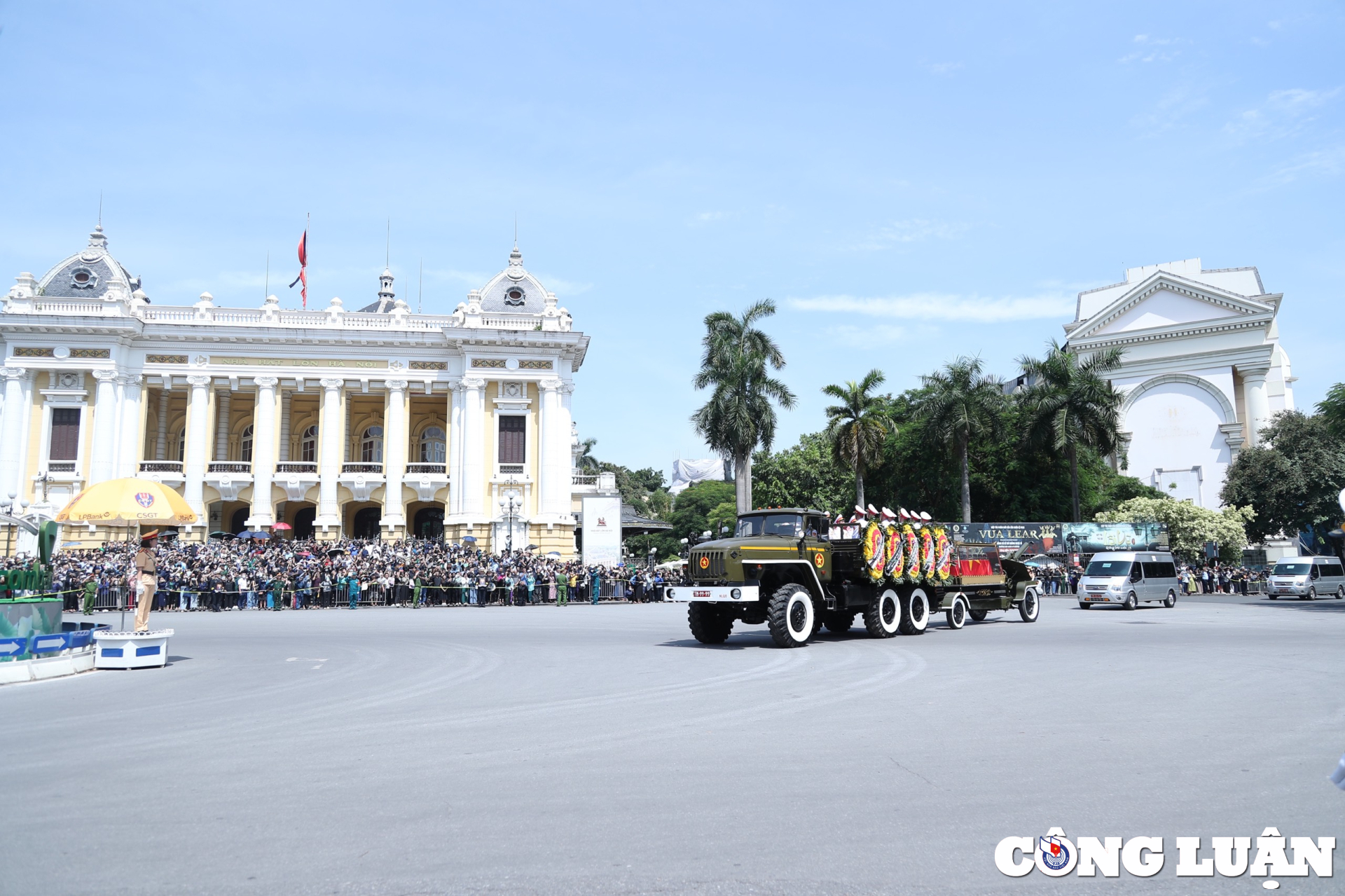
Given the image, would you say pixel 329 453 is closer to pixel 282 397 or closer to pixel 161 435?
pixel 282 397

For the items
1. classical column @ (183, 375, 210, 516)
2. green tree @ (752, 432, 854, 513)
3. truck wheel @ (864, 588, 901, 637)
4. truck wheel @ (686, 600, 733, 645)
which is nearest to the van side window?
truck wheel @ (864, 588, 901, 637)

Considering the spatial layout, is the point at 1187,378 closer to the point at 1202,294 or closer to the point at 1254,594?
the point at 1202,294

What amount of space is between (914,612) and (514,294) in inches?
1382

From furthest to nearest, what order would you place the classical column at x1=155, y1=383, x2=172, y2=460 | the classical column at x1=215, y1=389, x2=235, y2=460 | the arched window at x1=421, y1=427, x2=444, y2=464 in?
the arched window at x1=421, y1=427, x2=444, y2=464
the classical column at x1=155, y1=383, x2=172, y2=460
the classical column at x1=215, y1=389, x2=235, y2=460

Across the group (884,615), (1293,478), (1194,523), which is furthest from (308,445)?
(1293,478)

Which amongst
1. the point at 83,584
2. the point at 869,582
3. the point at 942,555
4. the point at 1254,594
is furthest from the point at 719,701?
the point at 1254,594

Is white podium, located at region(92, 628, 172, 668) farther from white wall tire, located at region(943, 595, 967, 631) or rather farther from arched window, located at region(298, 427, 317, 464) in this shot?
arched window, located at region(298, 427, 317, 464)

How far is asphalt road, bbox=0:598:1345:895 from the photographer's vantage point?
4.71 meters

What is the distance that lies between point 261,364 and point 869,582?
38376 mm

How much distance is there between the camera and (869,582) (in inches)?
709

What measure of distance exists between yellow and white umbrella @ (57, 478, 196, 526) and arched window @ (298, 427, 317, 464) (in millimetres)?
36537

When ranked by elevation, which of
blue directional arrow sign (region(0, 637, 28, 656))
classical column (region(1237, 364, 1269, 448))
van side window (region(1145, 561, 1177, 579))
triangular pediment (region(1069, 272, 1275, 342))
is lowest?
blue directional arrow sign (region(0, 637, 28, 656))

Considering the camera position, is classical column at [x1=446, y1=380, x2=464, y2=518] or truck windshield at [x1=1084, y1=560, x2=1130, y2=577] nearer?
truck windshield at [x1=1084, y1=560, x2=1130, y2=577]

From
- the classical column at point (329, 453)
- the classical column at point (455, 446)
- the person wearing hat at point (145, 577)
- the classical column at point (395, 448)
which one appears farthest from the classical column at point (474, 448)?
the person wearing hat at point (145, 577)
